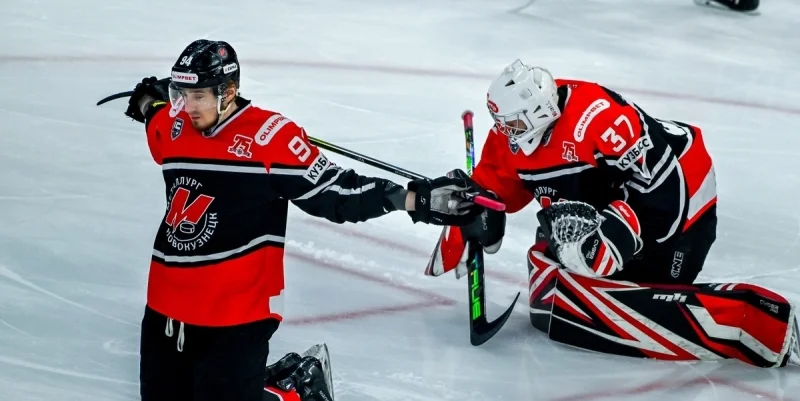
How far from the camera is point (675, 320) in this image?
3.88m

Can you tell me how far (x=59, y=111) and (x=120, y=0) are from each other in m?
2.17

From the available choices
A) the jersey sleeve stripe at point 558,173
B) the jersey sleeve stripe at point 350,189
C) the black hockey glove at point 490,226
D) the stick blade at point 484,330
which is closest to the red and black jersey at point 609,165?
the jersey sleeve stripe at point 558,173

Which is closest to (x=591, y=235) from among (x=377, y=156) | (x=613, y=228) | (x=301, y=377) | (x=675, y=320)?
(x=613, y=228)

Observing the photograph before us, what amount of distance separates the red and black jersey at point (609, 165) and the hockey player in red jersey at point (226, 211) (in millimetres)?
868

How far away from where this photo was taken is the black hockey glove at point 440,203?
2951mm

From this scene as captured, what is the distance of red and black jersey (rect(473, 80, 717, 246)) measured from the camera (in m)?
3.72

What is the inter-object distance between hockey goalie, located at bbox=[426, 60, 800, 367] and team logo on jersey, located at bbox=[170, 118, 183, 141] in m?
1.06

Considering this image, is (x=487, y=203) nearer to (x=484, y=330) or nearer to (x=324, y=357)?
(x=324, y=357)

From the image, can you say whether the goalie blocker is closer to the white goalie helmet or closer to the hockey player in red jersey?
the white goalie helmet

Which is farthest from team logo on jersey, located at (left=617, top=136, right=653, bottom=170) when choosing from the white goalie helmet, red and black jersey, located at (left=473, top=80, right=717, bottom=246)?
the white goalie helmet

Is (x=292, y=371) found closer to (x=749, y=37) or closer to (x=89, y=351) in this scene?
(x=89, y=351)

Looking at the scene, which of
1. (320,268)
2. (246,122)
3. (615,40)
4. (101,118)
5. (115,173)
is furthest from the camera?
(615,40)

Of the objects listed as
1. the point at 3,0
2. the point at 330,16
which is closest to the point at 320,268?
the point at 330,16

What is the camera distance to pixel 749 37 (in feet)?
25.9
